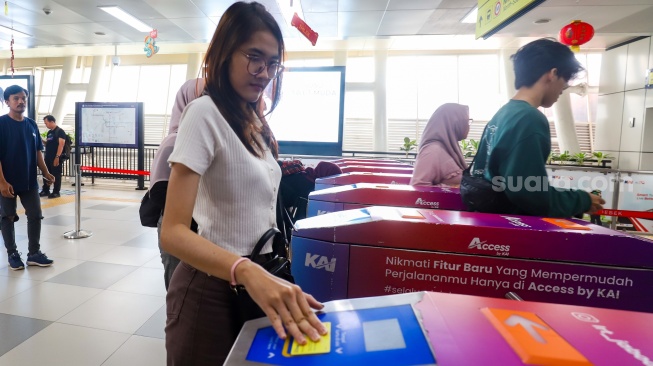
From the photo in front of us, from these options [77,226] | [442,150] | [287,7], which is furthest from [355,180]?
[287,7]

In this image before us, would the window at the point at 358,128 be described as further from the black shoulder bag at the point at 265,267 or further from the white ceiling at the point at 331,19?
the black shoulder bag at the point at 265,267

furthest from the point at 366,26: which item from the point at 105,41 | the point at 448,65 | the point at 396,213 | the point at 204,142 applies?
the point at 204,142

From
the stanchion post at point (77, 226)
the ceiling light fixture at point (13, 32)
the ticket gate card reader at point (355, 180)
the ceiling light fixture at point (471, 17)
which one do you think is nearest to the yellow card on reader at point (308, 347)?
the ticket gate card reader at point (355, 180)

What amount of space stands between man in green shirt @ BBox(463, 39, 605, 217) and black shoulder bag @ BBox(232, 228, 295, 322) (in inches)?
36.8

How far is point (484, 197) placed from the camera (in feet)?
5.03

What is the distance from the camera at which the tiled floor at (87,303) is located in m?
1.93

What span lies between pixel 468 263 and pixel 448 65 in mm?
10652

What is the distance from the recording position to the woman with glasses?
29.8 inches

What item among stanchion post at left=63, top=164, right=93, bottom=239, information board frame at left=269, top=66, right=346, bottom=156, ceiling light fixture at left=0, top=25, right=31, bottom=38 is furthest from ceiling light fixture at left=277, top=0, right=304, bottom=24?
ceiling light fixture at left=0, top=25, right=31, bottom=38

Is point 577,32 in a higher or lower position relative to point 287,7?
lower

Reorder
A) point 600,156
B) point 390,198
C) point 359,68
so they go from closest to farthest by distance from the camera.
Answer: point 390,198 → point 600,156 → point 359,68

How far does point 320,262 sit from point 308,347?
0.64 meters

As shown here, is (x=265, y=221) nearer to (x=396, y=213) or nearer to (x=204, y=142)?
(x=204, y=142)

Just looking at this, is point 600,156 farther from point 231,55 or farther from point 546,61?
point 231,55
